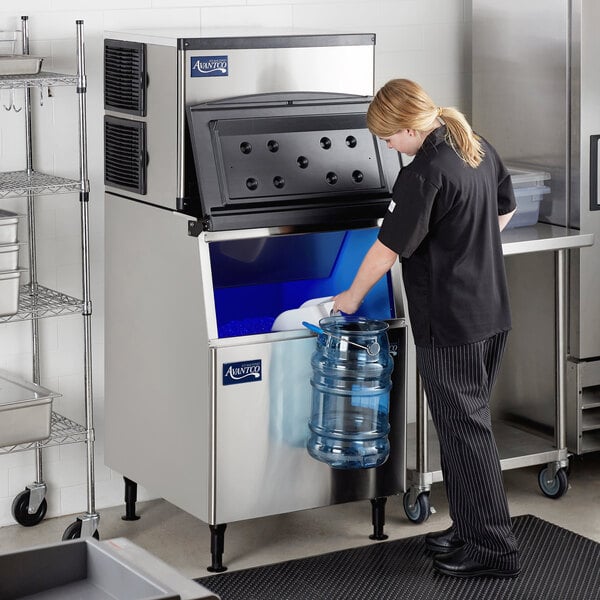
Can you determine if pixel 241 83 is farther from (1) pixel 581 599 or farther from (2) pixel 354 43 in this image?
(1) pixel 581 599

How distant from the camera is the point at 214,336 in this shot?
3777 millimetres

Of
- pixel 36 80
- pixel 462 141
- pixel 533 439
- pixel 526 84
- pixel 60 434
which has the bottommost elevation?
pixel 533 439

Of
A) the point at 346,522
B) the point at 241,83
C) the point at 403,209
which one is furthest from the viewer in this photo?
the point at 346,522

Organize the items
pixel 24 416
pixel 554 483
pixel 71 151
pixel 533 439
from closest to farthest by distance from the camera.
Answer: pixel 24 416
pixel 71 151
pixel 554 483
pixel 533 439

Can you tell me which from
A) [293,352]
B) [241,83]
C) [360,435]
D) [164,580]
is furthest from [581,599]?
[164,580]

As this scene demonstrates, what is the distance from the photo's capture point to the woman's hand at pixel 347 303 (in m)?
3.81

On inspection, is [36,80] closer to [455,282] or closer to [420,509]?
[455,282]

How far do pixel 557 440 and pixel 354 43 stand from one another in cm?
174

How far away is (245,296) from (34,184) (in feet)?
2.63

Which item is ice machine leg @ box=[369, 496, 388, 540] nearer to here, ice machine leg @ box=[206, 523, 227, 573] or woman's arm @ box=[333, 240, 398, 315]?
ice machine leg @ box=[206, 523, 227, 573]

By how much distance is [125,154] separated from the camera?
4133 mm

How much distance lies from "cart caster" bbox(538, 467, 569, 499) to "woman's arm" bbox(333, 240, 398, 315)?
1320mm

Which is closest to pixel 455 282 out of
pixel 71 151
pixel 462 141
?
pixel 462 141

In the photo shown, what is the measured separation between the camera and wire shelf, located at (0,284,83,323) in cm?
408
